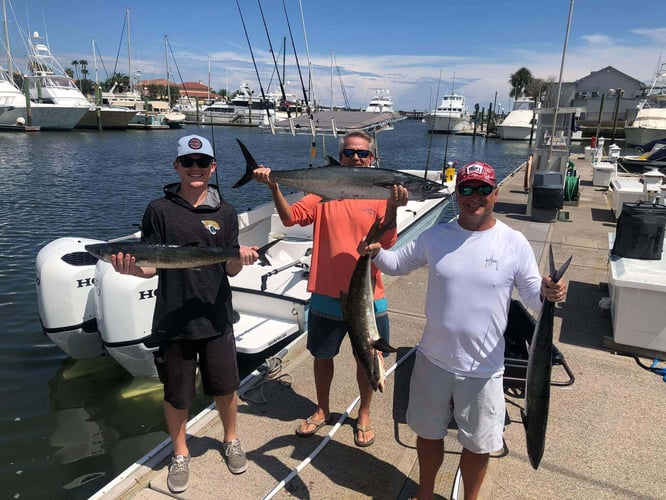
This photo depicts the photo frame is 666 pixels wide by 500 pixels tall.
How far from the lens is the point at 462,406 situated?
91.4 inches

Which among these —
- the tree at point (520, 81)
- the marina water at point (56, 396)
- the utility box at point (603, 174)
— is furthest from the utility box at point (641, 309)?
the tree at point (520, 81)

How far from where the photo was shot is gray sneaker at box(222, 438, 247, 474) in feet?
9.81

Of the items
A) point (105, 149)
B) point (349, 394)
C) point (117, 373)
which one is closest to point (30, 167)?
point (105, 149)

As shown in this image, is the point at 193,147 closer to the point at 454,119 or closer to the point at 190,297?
the point at 190,297

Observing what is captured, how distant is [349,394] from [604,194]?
14.5 m

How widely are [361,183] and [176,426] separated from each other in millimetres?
1922

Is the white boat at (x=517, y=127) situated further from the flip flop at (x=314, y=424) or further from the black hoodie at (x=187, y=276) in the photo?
the black hoodie at (x=187, y=276)

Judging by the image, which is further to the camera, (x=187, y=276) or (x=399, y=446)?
(x=399, y=446)

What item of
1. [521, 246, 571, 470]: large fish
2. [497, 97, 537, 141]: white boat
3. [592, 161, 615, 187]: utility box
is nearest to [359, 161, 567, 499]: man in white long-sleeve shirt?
[521, 246, 571, 470]: large fish

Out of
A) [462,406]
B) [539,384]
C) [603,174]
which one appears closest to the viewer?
[539,384]

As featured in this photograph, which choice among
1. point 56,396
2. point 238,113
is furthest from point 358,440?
point 238,113

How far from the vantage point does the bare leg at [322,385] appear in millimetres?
3324

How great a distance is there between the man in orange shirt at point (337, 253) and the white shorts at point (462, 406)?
73 centimetres

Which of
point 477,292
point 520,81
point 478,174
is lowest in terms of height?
point 477,292
